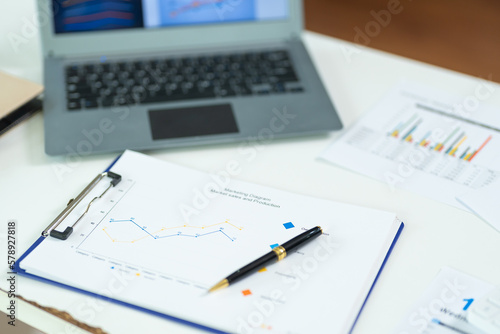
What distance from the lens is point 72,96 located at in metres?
0.97

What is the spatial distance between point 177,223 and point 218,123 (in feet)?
0.75

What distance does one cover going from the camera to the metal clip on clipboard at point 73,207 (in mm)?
745

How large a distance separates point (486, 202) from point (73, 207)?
562 mm

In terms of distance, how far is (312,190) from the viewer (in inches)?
33.8

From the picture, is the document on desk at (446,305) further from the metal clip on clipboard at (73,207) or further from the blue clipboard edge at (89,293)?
the metal clip on clipboard at (73,207)

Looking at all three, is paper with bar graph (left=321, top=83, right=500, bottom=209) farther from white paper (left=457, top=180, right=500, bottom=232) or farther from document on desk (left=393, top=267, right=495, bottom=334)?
document on desk (left=393, top=267, right=495, bottom=334)

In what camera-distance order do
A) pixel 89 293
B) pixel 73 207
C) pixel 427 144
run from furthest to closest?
pixel 427 144
pixel 73 207
pixel 89 293

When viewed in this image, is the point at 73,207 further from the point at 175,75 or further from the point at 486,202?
the point at 486,202

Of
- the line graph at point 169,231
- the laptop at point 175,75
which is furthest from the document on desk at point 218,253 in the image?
the laptop at point 175,75

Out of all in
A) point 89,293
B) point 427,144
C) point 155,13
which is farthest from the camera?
point 155,13

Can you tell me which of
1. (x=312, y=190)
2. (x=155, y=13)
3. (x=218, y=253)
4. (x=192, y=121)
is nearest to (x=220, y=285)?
(x=218, y=253)

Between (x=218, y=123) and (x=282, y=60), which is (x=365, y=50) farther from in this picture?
(x=218, y=123)

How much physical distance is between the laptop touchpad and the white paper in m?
0.36

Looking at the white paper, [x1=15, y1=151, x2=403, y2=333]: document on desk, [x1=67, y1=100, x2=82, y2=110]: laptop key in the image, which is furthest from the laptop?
the white paper
